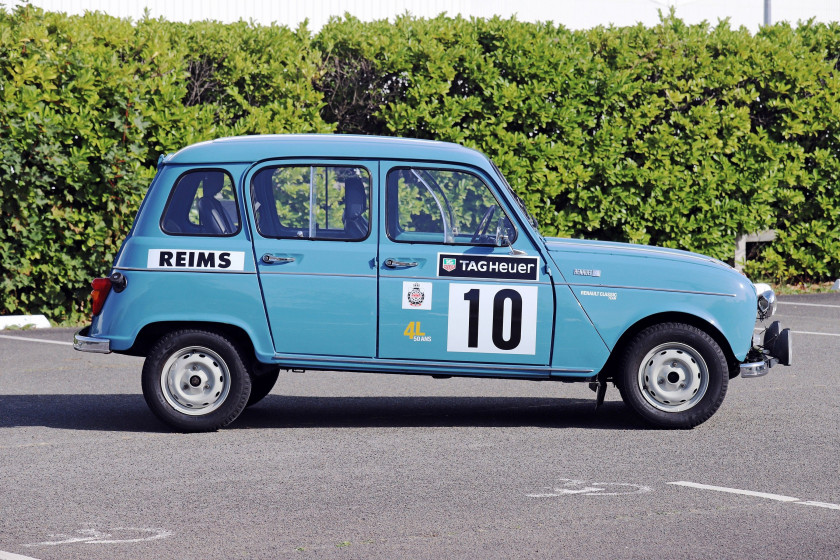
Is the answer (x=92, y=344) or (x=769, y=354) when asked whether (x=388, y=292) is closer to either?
(x=92, y=344)

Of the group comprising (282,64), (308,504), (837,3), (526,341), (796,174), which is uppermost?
(837,3)

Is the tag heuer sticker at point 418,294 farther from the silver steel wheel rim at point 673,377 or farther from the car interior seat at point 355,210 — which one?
the silver steel wheel rim at point 673,377

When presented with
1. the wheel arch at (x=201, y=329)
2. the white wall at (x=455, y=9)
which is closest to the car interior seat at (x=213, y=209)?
the wheel arch at (x=201, y=329)

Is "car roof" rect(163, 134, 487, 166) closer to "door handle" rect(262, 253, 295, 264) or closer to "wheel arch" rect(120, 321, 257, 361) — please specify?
"door handle" rect(262, 253, 295, 264)

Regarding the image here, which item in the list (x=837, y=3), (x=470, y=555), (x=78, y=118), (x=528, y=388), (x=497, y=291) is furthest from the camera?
(x=837, y=3)

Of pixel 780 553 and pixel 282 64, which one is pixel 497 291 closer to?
pixel 780 553

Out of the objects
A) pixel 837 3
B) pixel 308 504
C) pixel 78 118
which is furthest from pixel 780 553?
pixel 837 3

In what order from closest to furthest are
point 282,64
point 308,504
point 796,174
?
point 308,504 < point 282,64 < point 796,174

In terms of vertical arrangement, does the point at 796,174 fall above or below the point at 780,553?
above

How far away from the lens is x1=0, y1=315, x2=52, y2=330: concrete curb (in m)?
13.1

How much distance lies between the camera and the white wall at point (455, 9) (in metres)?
19.6

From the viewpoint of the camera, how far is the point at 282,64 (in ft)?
47.8

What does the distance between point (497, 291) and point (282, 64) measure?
7.62 metres

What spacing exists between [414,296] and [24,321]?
6955 mm
